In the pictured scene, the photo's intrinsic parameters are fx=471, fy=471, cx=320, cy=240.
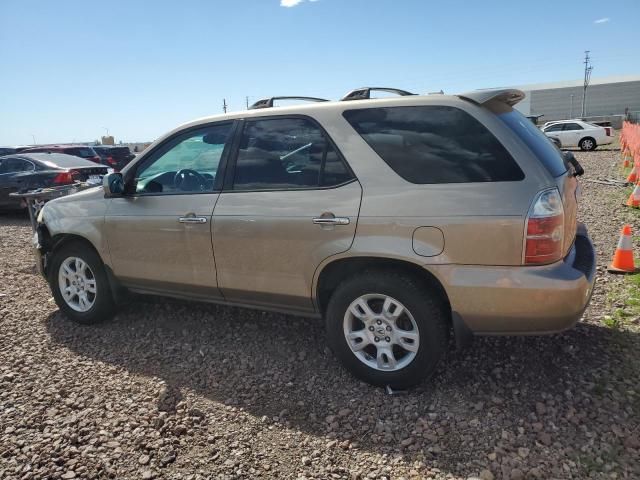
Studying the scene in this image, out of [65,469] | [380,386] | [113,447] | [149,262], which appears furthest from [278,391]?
[149,262]

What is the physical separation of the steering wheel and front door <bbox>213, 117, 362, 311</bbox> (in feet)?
0.89

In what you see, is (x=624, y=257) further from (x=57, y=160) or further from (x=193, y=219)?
(x=57, y=160)

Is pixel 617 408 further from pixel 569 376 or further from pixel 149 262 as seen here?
pixel 149 262

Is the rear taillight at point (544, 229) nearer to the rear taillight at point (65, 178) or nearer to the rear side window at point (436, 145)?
the rear side window at point (436, 145)

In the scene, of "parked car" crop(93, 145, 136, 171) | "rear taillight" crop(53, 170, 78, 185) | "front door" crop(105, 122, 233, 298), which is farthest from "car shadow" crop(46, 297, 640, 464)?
"parked car" crop(93, 145, 136, 171)

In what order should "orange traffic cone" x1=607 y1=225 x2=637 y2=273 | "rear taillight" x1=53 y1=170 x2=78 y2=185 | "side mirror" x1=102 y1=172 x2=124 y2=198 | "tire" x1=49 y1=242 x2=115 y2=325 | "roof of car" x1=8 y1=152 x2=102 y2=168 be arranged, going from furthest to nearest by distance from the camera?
1. "roof of car" x1=8 y1=152 x2=102 y2=168
2. "rear taillight" x1=53 y1=170 x2=78 y2=185
3. "orange traffic cone" x1=607 y1=225 x2=637 y2=273
4. "tire" x1=49 y1=242 x2=115 y2=325
5. "side mirror" x1=102 y1=172 x2=124 y2=198

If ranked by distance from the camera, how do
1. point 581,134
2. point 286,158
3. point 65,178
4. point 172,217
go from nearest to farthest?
1. point 286,158
2. point 172,217
3. point 65,178
4. point 581,134

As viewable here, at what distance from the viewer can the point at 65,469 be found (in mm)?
2533

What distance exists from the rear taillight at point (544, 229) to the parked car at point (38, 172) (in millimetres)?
9414

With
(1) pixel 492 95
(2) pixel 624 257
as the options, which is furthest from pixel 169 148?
(2) pixel 624 257

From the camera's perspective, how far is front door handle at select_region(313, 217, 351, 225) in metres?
2.95

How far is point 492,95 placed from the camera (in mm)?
2877

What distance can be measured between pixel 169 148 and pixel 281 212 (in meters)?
1.30

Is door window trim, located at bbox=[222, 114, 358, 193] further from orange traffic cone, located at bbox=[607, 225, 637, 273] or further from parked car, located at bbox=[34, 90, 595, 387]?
orange traffic cone, located at bbox=[607, 225, 637, 273]
